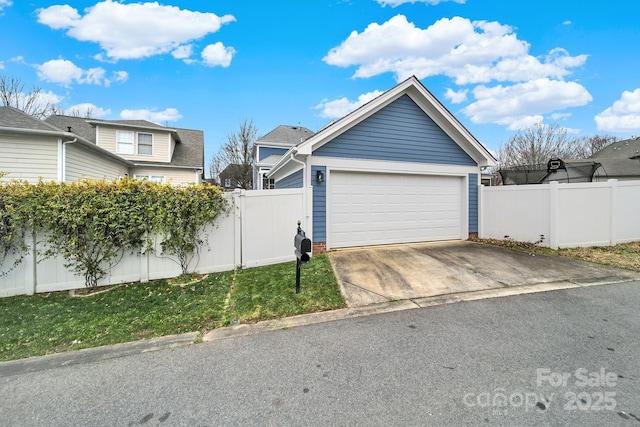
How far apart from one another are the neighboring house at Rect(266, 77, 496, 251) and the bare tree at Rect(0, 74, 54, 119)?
88.2 ft

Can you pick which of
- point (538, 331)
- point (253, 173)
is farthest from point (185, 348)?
point (253, 173)

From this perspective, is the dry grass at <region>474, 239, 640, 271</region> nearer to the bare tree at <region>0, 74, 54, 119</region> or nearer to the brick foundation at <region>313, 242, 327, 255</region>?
the brick foundation at <region>313, 242, 327, 255</region>

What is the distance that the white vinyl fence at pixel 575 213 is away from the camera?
302 inches

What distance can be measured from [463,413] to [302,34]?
14074mm

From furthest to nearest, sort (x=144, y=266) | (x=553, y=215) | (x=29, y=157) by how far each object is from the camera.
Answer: (x=29, y=157), (x=553, y=215), (x=144, y=266)

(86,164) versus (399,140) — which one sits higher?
(399,140)

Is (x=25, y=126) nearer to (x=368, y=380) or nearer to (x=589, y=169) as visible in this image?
(x=368, y=380)

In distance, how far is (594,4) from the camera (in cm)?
955

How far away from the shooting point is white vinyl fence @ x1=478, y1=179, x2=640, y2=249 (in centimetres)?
768

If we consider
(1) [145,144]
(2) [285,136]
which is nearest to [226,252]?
(1) [145,144]

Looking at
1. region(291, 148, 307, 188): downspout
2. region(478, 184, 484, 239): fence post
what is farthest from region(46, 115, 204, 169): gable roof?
region(478, 184, 484, 239): fence post

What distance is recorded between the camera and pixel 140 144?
16.4 m

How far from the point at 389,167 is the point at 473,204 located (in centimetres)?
360

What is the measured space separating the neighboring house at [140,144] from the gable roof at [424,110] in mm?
10674
